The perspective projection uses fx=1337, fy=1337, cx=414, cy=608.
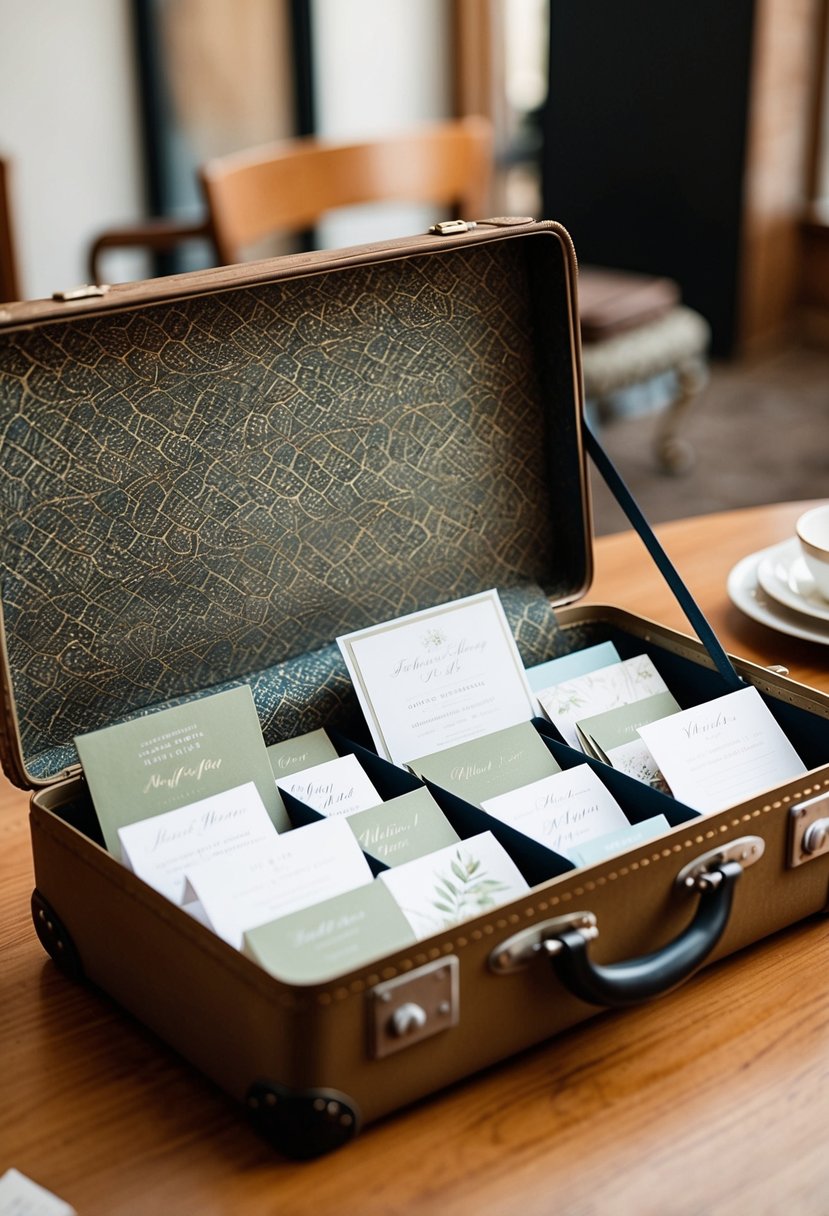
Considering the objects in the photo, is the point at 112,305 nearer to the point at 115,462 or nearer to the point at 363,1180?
the point at 115,462

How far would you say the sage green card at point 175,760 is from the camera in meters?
0.78

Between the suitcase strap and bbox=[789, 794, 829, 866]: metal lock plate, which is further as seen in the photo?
the suitcase strap

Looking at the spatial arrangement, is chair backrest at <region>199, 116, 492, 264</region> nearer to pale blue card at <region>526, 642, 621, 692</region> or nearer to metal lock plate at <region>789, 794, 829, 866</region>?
pale blue card at <region>526, 642, 621, 692</region>

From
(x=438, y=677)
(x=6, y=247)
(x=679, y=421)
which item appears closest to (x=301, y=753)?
(x=438, y=677)

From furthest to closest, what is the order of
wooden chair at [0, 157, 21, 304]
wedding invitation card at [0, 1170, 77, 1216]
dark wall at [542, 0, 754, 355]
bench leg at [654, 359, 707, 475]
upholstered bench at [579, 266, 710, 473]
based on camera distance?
1. dark wall at [542, 0, 754, 355]
2. bench leg at [654, 359, 707, 475]
3. upholstered bench at [579, 266, 710, 473]
4. wooden chair at [0, 157, 21, 304]
5. wedding invitation card at [0, 1170, 77, 1216]

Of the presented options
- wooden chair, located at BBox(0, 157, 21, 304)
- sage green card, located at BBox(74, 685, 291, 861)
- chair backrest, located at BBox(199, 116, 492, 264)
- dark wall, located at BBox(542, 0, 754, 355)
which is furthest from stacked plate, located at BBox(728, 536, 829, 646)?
dark wall, located at BBox(542, 0, 754, 355)

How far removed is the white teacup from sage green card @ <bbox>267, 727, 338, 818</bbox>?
44 centimetres

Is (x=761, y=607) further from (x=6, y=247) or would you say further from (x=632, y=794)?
(x=6, y=247)

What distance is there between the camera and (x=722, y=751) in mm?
848

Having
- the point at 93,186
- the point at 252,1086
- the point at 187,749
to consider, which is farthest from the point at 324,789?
the point at 93,186

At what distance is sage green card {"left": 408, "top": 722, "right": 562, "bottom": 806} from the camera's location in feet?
2.85

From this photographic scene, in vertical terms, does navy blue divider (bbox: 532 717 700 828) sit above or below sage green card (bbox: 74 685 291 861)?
below

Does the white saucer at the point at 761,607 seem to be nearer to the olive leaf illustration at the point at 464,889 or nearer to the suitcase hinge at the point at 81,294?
the olive leaf illustration at the point at 464,889

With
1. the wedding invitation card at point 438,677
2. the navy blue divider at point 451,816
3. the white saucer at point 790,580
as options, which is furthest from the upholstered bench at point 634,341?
the navy blue divider at point 451,816
